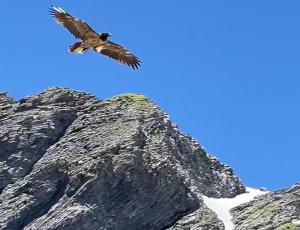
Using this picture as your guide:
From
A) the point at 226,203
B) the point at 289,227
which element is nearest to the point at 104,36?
the point at 289,227

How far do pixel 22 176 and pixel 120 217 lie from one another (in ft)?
58.0

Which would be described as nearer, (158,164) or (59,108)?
(158,164)

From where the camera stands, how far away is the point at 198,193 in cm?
13175

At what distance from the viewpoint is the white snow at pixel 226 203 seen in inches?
5147

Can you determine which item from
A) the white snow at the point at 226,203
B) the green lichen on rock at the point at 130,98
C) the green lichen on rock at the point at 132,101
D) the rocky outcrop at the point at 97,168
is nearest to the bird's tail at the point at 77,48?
the rocky outcrop at the point at 97,168

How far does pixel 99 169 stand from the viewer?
4847 inches

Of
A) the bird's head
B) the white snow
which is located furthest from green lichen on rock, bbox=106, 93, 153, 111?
the bird's head

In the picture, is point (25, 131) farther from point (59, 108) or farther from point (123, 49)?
point (123, 49)

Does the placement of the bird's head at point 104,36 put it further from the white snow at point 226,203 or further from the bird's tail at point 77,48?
the white snow at point 226,203

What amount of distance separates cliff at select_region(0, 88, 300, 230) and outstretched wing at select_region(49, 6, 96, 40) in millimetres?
87499

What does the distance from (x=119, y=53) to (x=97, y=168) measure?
3687 inches

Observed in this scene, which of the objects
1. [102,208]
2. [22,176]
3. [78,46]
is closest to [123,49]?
[78,46]

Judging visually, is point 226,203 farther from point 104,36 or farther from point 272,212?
point 104,36

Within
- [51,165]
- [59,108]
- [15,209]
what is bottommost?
[15,209]
